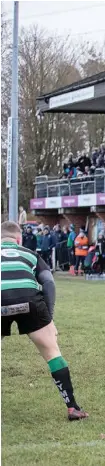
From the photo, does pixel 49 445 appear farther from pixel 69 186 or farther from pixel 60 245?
pixel 69 186

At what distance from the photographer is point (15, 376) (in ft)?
25.7

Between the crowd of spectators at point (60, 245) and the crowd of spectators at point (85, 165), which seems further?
the crowd of spectators at point (85, 165)

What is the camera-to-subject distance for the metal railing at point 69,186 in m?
29.4

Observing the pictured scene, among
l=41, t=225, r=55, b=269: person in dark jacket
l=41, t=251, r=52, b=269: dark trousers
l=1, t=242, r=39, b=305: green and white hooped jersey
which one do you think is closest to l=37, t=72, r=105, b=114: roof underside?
l=41, t=225, r=55, b=269: person in dark jacket

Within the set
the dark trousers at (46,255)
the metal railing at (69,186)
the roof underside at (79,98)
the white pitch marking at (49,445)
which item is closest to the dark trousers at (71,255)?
the dark trousers at (46,255)

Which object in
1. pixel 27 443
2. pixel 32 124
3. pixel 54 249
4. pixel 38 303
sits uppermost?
pixel 38 303

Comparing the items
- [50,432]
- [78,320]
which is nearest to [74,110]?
[78,320]

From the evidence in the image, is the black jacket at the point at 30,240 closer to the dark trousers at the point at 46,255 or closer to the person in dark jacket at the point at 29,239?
the person in dark jacket at the point at 29,239

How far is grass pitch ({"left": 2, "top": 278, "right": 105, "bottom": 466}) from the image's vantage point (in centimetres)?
516

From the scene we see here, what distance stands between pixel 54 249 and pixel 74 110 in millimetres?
A: 6624

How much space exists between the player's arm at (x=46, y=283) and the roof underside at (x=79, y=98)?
2111 cm

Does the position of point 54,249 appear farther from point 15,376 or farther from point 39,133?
point 15,376

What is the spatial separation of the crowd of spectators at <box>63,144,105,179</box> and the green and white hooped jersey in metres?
23.6

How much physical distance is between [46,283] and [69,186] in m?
25.6
